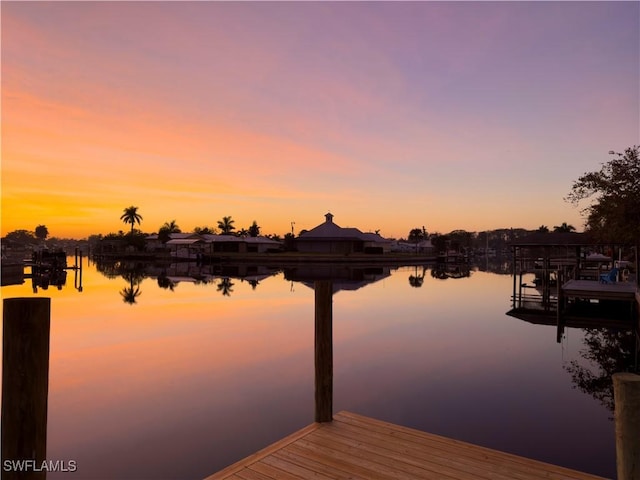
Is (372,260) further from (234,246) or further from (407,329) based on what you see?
(407,329)

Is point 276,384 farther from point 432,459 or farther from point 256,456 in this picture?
point 432,459

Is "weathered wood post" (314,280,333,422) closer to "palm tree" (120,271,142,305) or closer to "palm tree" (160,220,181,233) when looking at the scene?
"palm tree" (120,271,142,305)

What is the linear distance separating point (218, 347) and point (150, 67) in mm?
17428

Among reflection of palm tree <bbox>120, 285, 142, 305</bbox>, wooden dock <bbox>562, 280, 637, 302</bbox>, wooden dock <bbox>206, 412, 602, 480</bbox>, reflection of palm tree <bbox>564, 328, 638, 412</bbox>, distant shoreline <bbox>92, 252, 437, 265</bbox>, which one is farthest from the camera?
distant shoreline <bbox>92, 252, 437, 265</bbox>

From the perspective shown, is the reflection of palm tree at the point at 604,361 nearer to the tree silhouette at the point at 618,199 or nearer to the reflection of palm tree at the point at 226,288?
the tree silhouette at the point at 618,199

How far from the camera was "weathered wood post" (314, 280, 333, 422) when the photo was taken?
6.29 metres

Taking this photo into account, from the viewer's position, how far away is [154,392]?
10.6 m

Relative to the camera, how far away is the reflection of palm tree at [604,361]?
11491mm

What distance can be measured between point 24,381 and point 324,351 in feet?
13.3

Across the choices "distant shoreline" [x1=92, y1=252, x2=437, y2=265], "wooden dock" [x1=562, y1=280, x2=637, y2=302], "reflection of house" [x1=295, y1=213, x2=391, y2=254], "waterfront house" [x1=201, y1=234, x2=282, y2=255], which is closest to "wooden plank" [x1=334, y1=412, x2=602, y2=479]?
"wooden dock" [x1=562, y1=280, x2=637, y2=302]

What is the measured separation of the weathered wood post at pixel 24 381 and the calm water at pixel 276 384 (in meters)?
4.09

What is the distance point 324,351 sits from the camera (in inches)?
250

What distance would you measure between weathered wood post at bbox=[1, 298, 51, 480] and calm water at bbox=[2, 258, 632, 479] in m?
4.09

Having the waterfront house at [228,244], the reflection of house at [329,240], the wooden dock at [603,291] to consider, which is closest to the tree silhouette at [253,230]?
the waterfront house at [228,244]
